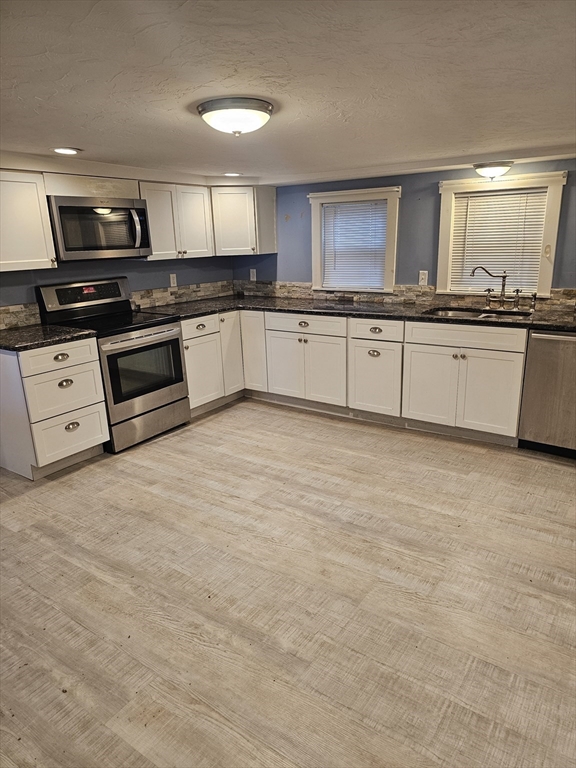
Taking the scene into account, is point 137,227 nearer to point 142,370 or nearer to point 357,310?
point 142,370

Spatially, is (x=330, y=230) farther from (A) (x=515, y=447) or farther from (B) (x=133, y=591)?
(B) (x=133, y=591)

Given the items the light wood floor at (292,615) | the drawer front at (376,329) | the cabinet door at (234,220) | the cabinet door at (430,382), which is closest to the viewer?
the light wood floor at (292,615)

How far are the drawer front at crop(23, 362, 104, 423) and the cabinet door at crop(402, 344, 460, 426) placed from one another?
7.74ft

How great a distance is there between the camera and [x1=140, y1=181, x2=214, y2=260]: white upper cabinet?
4.23m

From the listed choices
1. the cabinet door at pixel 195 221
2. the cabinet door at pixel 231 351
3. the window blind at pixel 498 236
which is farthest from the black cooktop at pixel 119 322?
the window blind at pixel 498 236

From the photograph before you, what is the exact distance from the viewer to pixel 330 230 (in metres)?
4.73

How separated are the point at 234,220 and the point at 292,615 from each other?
377 cm

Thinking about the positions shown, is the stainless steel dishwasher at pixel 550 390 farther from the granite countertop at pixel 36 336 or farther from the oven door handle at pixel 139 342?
the granite countertop at pixel 36 336

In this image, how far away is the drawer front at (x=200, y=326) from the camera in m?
4.22

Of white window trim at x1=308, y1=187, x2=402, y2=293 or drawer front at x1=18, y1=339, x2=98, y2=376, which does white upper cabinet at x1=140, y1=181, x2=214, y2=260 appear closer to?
white window trim at x1=308, y1=187, x2=402, y2=293

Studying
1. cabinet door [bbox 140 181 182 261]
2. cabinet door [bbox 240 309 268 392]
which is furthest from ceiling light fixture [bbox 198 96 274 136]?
cabinet door [bbox 240 309 268 392]

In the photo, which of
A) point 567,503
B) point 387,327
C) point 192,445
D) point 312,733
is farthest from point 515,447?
point 312,733

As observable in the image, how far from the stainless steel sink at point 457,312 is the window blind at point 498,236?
0.60ft

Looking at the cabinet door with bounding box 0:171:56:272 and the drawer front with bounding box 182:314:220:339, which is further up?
the cabinet door with bounding box 0:171:56:272
